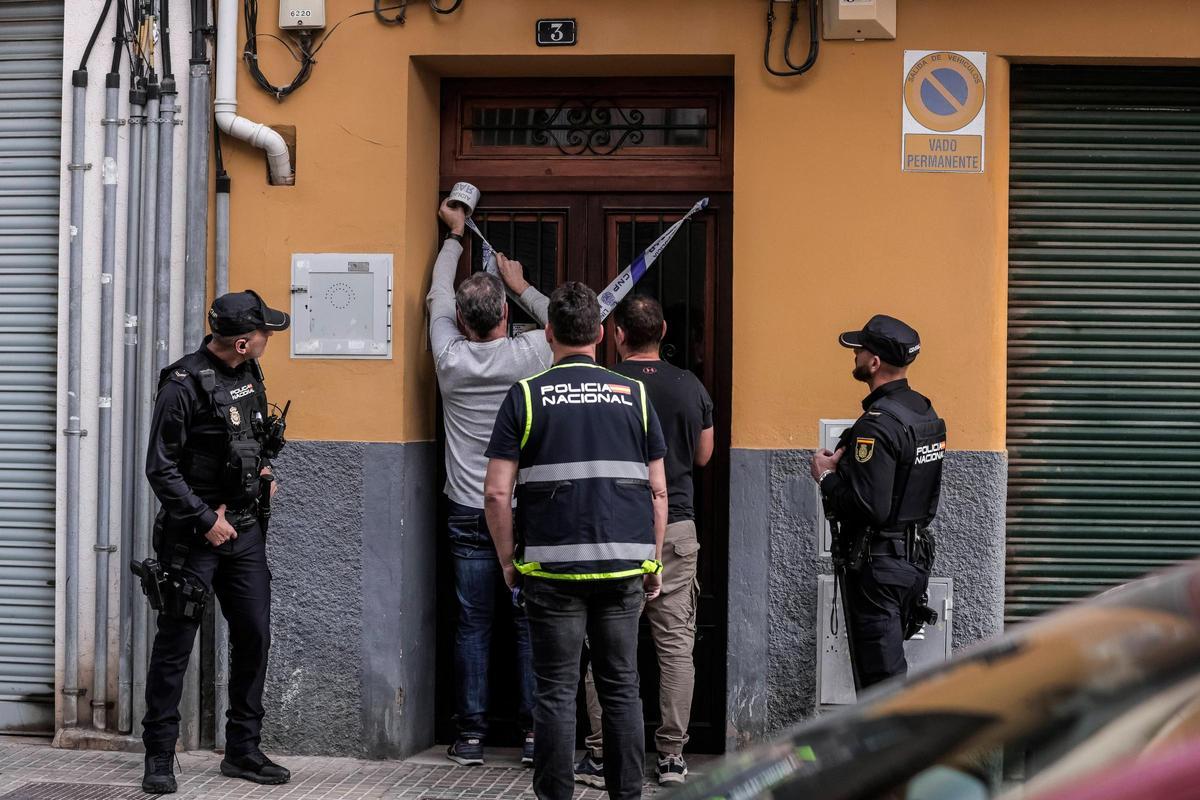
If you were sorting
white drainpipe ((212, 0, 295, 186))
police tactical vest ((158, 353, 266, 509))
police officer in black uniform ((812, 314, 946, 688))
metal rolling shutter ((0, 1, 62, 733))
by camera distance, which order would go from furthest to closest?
1. metal rolling shutter ((0, 1, 62, 733))
2. white drainpipe ((212, 0, 295, 186))
3. police tactical vest ((158, 353, 266, 509))
4. police officer in black uniform ((812, 314, 946, 688))

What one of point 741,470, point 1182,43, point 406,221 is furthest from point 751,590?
point 1182,43

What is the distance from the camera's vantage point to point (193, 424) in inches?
228

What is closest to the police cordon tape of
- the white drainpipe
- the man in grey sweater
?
the man in grey sweater

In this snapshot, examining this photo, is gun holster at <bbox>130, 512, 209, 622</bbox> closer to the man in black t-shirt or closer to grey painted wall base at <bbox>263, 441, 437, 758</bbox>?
grey painted wall base at <bbox>263, 441, 437, 758</bbox>

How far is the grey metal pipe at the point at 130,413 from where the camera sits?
21.4 feet

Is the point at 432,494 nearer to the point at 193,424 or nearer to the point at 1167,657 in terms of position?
the point at 193,424

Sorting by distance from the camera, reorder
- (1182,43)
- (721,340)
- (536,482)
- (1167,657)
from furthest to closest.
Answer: (721,340) < (1182,43) < (536,482) < (1167,657)

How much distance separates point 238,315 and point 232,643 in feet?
4.80

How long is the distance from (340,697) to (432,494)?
3.47 feet

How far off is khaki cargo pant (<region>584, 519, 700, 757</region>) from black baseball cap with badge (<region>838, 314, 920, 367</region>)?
114 centimetres

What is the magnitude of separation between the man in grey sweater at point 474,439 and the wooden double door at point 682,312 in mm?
298

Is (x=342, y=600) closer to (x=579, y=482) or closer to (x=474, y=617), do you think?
(x=474, y=617)

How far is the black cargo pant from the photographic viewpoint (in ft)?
19.2

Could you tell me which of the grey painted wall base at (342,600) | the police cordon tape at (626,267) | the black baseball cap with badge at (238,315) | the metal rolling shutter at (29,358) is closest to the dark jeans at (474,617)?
the grey painted wall base at (342,600)
